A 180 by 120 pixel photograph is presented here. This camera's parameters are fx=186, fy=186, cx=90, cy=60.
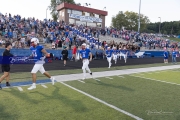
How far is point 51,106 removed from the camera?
5.32 m

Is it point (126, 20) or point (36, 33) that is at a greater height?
point (126, 20)

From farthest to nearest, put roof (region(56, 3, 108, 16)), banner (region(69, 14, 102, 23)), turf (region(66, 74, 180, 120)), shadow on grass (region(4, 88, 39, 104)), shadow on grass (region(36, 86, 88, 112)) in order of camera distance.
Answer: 1. banner (region(69, 14, 102, 23))
2. roof (region(56, 3, 108, 16))
3. shadow on grass (region(4, 88, 39, 104))
4. shadow on grass (region(36, 86, 88, 112))
5. turf (region(66, 74, 180, 120))

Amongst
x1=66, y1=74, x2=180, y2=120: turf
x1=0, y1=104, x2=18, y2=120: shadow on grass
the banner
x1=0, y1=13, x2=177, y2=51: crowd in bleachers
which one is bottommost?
x1=66, y1=74, x2=180, y2=120: turf

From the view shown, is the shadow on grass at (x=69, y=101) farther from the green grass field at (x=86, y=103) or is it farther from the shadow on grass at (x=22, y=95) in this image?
the shadow on grass at (x=22, y=95)

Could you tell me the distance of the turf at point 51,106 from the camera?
4543mm

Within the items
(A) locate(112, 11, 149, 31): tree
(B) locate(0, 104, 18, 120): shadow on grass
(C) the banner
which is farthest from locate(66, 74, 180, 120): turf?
(A) locate(112, 11, 149, 31): tree

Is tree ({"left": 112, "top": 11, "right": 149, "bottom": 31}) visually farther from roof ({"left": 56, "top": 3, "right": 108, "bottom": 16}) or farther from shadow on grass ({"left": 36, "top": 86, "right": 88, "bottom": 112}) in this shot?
shadow on grass ({"left": 36, "top": 86, "right": 88, "bottom": 112})

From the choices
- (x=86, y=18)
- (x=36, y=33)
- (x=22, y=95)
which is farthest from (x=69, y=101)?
(x=86, y=18)

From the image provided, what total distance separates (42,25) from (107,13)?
19.0m

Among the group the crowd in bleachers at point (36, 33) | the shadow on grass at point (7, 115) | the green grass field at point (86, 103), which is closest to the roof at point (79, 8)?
the crowd in bleachers at point (36, 33)

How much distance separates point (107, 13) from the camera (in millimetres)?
39469

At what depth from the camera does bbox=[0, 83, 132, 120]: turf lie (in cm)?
454

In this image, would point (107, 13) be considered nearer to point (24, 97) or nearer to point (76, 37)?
point (76, 37)

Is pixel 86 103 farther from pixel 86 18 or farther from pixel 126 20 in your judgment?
pixel 126 20
